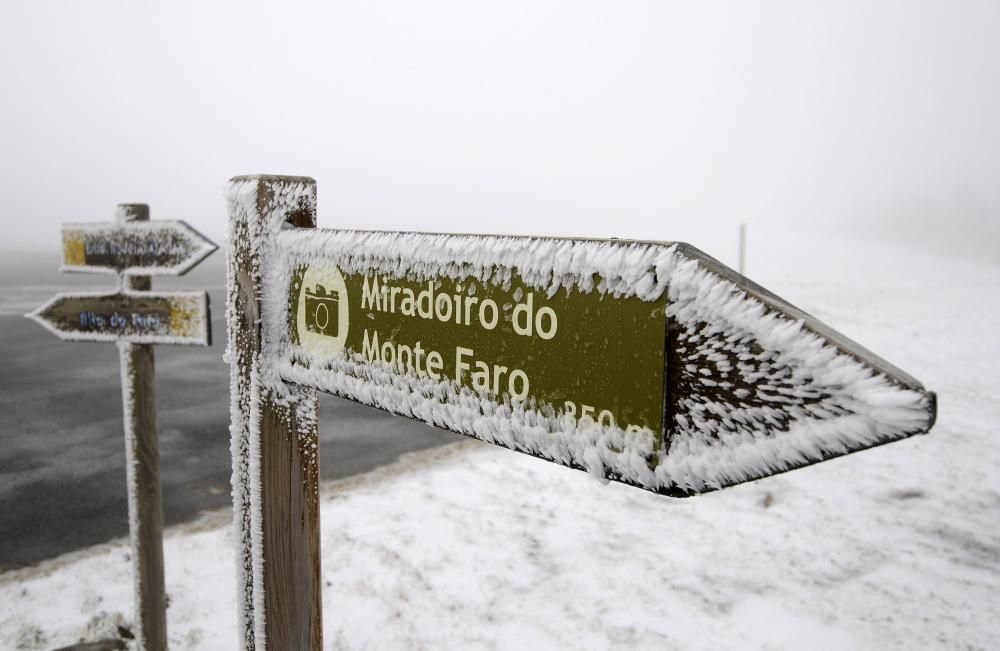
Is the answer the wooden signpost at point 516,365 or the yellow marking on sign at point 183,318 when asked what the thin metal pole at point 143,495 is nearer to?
the yellow marking on sign at point 183,318

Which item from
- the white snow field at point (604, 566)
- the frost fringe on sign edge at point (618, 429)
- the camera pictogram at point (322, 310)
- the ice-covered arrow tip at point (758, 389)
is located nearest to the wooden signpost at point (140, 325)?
the white snow field at point (604, 566)

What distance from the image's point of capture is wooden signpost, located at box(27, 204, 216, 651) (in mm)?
2666

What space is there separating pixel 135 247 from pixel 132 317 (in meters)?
0.30

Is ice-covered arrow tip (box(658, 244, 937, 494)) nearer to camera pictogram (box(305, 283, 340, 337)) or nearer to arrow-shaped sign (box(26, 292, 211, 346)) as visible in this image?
camera pictogram (box(305, 283, 340, 337))

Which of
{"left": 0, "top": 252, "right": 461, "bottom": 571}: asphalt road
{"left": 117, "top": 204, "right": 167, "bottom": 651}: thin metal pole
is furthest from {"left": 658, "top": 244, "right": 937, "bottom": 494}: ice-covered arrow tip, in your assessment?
{"left": 0, "top": 252, "right": 461, "bottom": 571}: asphalt road

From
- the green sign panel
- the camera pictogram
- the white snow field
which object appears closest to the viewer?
the green sign panel

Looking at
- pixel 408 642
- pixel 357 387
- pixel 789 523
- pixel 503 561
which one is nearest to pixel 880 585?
pixel 789 523

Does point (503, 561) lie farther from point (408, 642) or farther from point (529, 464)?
point (529, 464)

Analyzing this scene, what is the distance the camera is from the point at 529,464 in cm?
523

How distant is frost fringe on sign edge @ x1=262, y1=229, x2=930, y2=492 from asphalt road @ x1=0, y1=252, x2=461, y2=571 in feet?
12.6

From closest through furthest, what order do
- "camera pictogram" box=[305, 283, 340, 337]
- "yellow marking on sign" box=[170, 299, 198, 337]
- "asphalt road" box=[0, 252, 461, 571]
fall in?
1. "camera pictogram" box=[305, 283, 340, 337]
2. "yellow marking on sign" box=[170, 299, 198, 337]
3. "asphalt road" box=[0, 252, 461, 571]

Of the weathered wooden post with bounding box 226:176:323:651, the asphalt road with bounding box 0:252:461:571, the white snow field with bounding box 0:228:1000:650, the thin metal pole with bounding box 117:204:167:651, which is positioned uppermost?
the weathered wooden post with bounding box 226:176:323:651

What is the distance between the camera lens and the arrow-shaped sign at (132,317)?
8.54 feet

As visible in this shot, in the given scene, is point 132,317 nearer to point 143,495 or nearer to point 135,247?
point 135,247
